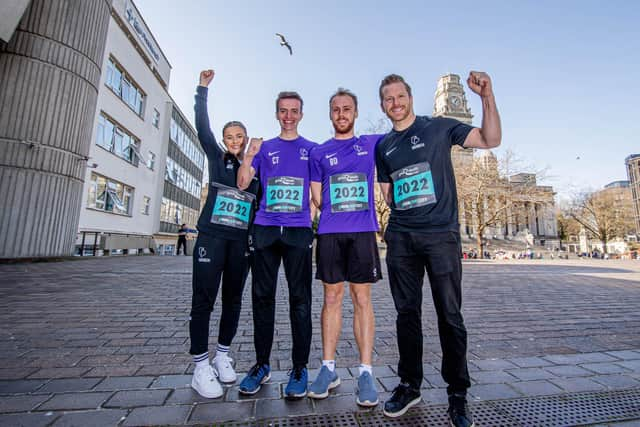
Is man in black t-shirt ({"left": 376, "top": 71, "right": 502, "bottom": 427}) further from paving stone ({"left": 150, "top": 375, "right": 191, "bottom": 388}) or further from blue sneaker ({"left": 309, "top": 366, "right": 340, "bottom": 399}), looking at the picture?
paving stone ({"left": 150, "top": 375, "right": 191, "bottom": 388})

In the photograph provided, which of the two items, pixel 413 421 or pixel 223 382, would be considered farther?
pixel 223 382

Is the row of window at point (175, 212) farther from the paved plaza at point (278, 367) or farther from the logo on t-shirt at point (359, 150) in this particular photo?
the logo on t-shirt at point (359, 150)

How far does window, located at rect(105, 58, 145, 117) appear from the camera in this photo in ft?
56.2

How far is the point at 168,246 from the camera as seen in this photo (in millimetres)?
27750

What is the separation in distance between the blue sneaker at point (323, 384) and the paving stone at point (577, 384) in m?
1.76

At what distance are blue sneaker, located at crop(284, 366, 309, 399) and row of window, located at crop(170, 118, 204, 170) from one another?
28719mm

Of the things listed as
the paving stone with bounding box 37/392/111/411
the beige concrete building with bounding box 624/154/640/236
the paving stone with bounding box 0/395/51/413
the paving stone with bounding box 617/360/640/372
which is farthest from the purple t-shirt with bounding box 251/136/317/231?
the beige concrete building with bounding box 624/154/640/236

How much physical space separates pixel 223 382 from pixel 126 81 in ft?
70.6

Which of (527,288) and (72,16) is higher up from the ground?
(72,16)

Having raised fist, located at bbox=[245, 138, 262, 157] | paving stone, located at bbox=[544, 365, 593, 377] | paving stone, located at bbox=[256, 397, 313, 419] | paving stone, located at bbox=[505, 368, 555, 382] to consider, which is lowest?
paving stone, located at bbox=[256, 397, 313, 419]

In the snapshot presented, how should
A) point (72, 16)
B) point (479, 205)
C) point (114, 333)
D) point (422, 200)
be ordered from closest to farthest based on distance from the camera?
point (422, 200)
point (114, 333)
point (72, 16)
point (479, 205)

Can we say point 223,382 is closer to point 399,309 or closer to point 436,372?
point 399,309

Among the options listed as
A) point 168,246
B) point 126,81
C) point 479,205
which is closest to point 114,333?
point 126,81

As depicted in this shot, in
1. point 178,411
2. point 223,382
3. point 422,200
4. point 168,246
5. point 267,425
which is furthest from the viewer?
point 168,246
